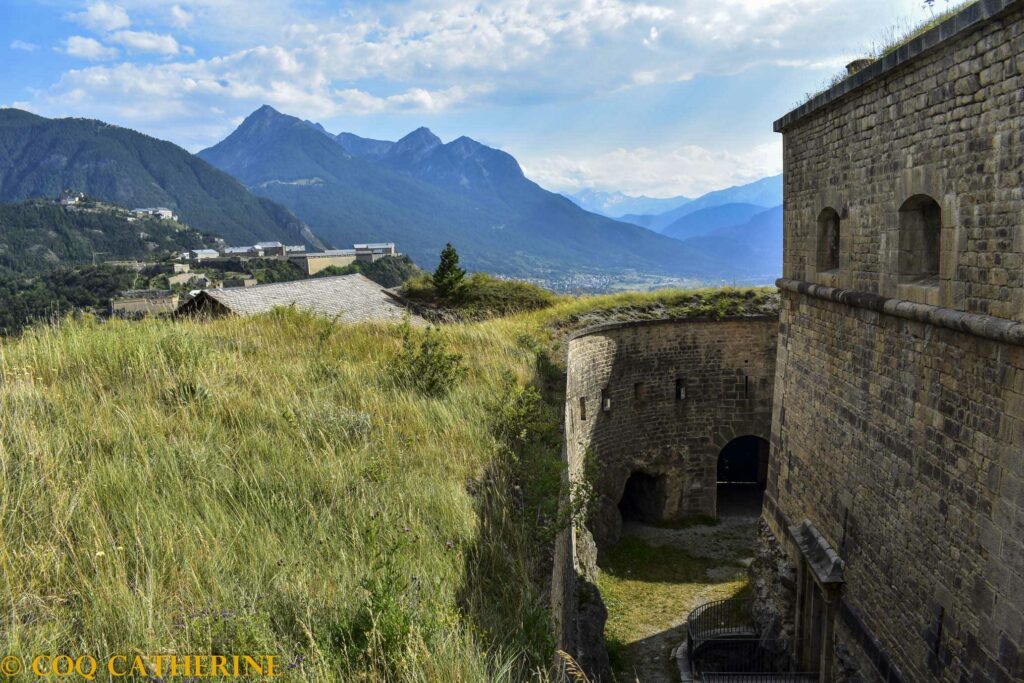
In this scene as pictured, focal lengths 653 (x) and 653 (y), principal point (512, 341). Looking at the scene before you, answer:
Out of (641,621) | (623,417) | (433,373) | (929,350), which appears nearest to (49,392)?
(433,373)

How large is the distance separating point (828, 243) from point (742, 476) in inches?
559

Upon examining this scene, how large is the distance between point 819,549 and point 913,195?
480 centimetres

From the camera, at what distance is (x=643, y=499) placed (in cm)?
1830

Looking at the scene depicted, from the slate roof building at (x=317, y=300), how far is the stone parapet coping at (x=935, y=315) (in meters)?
10.2

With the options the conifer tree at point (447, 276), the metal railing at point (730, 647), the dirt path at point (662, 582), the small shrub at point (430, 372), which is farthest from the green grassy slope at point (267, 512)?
the conifer tree at point (447, 276)

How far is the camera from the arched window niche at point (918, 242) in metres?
6.71

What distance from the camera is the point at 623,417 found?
16953 mm

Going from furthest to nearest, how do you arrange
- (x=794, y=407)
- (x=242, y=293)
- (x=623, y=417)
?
(x=242, y=293) < (x=623, y=417) < (x=794, y=407)

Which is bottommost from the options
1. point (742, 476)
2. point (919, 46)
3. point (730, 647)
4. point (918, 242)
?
point (742, 476)

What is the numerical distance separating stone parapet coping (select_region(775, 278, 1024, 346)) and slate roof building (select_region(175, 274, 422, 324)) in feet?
33.3

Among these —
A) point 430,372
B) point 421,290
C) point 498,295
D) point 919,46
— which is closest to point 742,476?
point 498,295

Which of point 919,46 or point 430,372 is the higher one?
point 919,46

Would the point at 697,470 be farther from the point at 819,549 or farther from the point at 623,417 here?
the point at 819,549

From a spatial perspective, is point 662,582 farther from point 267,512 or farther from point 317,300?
point 317,300
